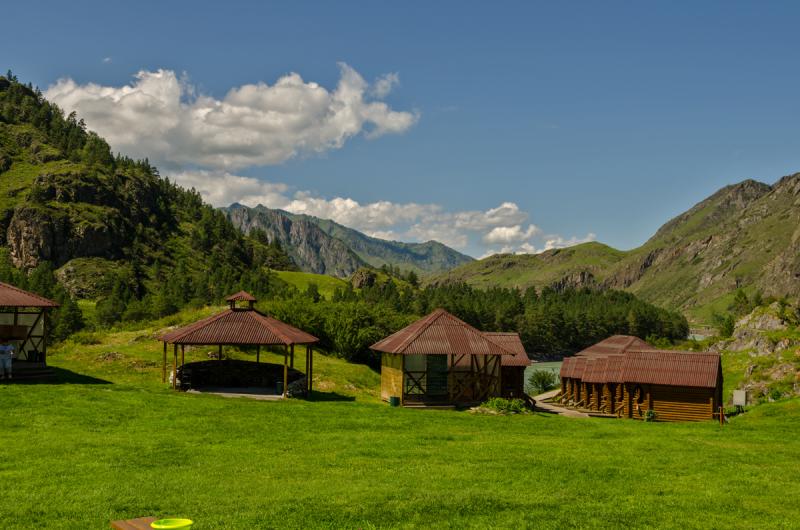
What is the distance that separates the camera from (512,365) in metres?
49.4

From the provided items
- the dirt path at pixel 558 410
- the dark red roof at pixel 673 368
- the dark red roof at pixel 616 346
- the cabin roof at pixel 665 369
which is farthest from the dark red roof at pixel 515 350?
the dark red roof at pixel 616 346

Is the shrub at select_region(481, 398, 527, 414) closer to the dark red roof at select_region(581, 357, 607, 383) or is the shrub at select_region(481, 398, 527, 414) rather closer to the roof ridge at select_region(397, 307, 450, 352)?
the roof ridge at select_region(397, 307, 450, 352)

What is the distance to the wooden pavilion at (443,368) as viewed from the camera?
39781 mm

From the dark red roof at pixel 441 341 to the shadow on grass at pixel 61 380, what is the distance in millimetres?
16392

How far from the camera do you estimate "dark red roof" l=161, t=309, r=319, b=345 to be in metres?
34.7

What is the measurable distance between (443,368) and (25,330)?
76.3 ft

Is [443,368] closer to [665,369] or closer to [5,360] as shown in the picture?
[665,369]

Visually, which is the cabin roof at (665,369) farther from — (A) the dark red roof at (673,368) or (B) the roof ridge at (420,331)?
(B) the roof ridge at (420,331)

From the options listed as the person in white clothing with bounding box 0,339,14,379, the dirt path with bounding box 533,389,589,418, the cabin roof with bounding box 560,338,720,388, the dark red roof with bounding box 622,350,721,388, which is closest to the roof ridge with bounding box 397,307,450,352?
the dirt path with bounding box 533,389,589,418

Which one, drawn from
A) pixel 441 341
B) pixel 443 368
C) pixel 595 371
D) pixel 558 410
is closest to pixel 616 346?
pixel 595 371

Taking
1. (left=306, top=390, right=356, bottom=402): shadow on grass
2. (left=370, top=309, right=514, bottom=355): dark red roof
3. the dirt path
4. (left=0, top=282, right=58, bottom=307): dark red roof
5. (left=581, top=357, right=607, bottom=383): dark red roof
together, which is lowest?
the dirt path

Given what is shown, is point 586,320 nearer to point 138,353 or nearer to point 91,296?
point 91,296

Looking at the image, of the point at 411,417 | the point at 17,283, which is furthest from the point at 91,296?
the point at 411,417

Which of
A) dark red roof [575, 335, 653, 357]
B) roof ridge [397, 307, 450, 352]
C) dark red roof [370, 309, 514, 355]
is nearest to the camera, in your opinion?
dark red roof [370, 309, 514, 355]
